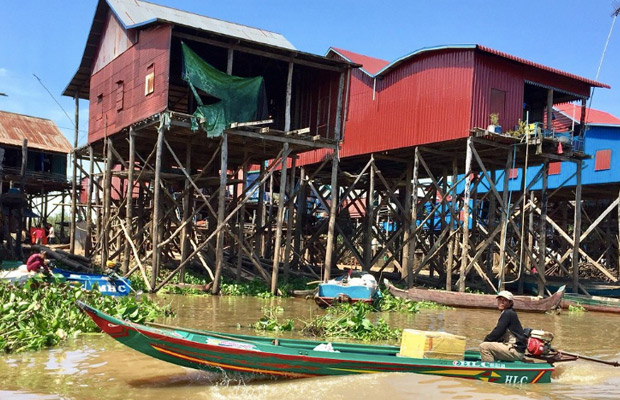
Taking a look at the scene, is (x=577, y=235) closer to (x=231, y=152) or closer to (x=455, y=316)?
(x=455, y=316)

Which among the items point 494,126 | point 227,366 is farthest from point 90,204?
point 227,366

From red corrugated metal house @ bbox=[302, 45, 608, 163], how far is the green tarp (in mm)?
6844

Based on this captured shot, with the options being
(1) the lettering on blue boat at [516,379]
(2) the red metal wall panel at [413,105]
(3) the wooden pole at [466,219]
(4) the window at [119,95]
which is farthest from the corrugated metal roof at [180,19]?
(1) the lettering on blue boat at [516,379]

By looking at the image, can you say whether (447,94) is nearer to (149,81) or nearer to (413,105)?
(413,105)

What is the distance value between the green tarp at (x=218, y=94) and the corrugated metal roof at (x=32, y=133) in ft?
61.4

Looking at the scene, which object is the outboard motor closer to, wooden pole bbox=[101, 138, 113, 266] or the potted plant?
the potted plant

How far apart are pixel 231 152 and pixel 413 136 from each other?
699 centimetres

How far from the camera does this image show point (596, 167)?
1075 inches

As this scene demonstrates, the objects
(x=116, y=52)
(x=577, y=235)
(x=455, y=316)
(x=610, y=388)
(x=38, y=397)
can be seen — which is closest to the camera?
(x=38, y=397)

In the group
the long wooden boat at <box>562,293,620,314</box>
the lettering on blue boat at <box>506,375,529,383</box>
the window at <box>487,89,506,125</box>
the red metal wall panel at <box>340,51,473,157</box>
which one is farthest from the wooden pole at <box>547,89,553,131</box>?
the lettering on blue boat at <box>506,375,529,383</box>

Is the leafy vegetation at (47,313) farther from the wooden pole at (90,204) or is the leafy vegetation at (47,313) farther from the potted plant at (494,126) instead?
the potted plant at (494,126)

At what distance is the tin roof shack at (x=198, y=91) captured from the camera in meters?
18.1

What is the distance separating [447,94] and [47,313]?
15.4 m

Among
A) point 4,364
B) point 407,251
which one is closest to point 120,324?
point 4,364
